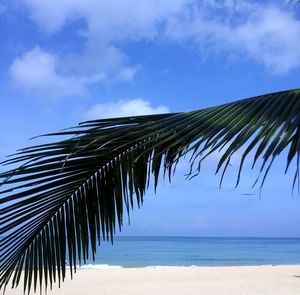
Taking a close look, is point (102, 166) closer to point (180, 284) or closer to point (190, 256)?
point (180, 284)

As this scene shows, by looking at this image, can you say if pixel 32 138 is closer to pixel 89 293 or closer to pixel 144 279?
pixel 89 293

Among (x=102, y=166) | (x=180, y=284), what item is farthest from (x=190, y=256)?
(x=102, y=166)

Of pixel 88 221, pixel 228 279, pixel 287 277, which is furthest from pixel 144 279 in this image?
pixel 88 221

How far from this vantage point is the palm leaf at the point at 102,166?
1.70 m

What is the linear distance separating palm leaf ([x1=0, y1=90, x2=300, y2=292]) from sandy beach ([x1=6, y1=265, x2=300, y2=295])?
33.0 feet

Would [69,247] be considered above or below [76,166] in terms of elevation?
below

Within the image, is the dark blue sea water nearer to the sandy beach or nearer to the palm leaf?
the sandy beach

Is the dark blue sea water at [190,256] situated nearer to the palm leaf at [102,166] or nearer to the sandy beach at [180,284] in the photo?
the sandy beach at [180,284]

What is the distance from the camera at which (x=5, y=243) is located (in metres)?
2.22

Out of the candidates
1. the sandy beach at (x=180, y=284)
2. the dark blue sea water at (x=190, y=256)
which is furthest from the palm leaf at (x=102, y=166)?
the dark blue sea water at (x=190, y=256)

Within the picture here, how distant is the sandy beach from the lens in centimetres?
1289

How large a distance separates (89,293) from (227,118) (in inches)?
474

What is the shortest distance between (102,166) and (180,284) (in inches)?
505

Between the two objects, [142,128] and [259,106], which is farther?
[142,128]
